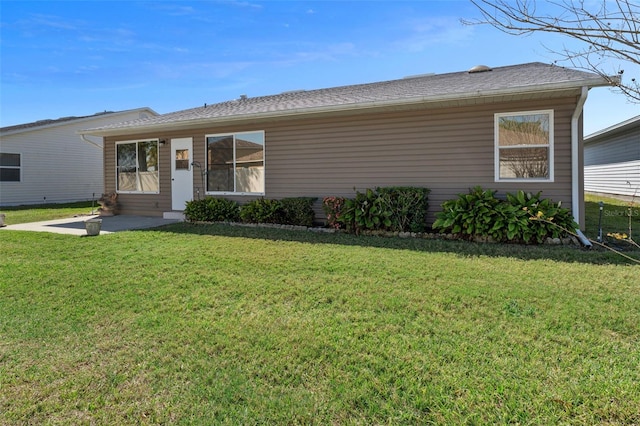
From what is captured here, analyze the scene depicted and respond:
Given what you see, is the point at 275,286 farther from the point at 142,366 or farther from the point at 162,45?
the point at 162,45

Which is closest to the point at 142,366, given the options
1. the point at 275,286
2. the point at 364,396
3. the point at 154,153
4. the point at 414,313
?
the point at 364,396

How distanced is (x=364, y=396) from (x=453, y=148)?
606 centimetres

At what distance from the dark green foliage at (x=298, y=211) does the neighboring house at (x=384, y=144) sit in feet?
1.48

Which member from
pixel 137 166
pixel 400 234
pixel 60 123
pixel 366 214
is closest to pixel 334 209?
pixel 366 214

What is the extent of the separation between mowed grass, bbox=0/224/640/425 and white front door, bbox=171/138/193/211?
5215mm

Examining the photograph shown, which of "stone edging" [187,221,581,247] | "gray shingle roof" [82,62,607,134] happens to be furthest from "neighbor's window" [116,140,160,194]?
"stone edging" [187,221,581,247]

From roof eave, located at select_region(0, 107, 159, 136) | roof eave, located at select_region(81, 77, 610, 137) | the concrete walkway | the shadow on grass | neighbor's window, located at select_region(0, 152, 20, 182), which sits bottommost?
the shadow on grass

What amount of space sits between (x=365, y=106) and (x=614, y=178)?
1411 cm

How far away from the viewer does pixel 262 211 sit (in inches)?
320

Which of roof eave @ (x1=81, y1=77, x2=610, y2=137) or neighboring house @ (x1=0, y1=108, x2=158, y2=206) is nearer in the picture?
roof eave @ (x1=81, y1=77, x2=610, y2=137)

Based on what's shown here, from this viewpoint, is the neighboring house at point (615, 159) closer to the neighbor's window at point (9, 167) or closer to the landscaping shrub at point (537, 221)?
the landscaping shrub at point (537, 221)

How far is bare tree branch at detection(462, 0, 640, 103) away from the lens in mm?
1392

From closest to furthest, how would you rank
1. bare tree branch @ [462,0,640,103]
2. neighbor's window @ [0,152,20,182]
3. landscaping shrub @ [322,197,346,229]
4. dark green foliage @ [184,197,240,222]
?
bare tree branch @ [462,0,640,103] < landscaping shrub @ [322,197,346,229] < dark green foliage @ [184,197,240,222] < neighbor's window @ [0,152,20,182]

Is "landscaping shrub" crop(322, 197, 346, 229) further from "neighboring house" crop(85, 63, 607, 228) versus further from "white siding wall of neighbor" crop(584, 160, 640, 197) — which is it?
"white siding wall of neighbor" crop(584, 160, 640, 197)
